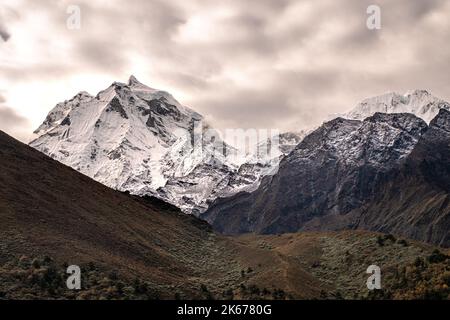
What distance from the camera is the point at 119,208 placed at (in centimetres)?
10900

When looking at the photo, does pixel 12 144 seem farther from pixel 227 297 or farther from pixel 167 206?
pixel 227 297

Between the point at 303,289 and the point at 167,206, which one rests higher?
the point at 167,206

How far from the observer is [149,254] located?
9062cm

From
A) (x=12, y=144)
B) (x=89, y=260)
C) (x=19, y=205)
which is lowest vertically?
(x=89, y=260)

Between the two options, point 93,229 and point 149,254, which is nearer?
point 149,254

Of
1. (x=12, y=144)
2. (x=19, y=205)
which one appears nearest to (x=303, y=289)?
(x=19, y=205)

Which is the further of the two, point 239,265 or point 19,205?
Answer: point 239,265

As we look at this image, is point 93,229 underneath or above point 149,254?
above

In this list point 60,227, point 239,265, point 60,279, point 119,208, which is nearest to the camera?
point 60,279

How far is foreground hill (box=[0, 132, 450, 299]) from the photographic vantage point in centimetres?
7025

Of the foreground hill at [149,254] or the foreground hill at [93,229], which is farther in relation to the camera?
the foreground hill at [93,229]

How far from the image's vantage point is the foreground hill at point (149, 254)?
7025 cm

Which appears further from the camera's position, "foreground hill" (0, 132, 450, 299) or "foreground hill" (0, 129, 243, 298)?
"foreground hill" (0, 129, 243, 298)
